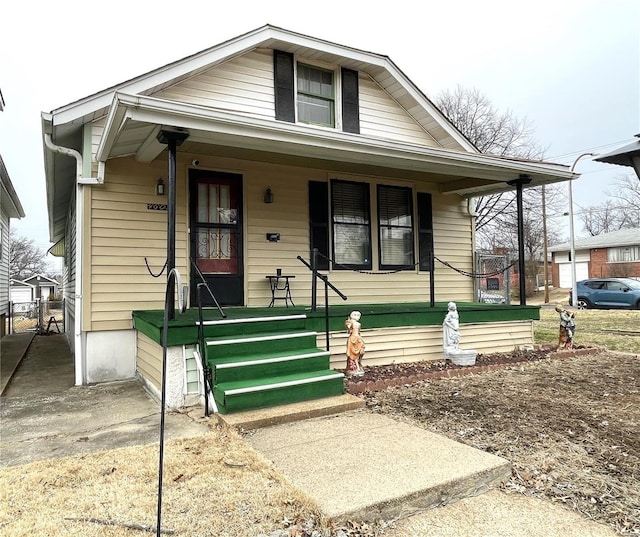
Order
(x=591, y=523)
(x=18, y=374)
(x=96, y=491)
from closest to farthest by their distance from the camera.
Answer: (x=591, y=523)
(x=96, y=491)
(x=18, y=374)

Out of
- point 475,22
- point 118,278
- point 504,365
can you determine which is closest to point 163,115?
point 118,278

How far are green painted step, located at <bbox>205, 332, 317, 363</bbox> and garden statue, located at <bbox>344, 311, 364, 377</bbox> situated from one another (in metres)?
0.51

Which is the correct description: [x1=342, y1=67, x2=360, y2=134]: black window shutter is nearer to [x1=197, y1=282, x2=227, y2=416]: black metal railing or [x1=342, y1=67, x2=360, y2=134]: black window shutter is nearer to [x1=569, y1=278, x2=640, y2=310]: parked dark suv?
[x1=197, y1=282, x2=227, y2=416]: black metal railing

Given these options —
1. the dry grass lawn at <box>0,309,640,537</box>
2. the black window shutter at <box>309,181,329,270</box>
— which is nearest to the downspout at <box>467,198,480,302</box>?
the black window shutter at <box>309,181,329,270</box>

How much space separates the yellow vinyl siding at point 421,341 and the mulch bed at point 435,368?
4.3 inches

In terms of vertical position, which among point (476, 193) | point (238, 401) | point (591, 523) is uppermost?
point (476, 193)

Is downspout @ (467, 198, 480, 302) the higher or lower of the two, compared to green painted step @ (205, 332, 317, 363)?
higher

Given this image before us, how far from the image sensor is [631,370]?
600 centimetres

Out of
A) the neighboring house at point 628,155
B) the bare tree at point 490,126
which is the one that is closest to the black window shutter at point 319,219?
the neighboring house at point 628,155

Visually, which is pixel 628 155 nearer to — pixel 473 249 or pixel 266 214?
pixel 266 214

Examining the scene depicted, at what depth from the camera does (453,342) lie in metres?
6.11

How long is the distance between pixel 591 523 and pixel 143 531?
2.15 metres

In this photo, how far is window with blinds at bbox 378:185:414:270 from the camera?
7984 mm

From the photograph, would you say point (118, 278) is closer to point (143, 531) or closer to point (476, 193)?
point (143, 531)
